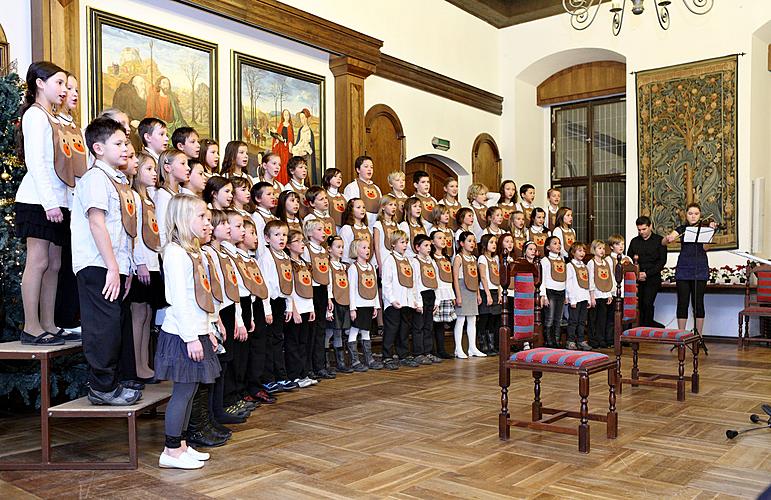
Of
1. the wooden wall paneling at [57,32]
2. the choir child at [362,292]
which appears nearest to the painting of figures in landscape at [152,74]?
the wooden wall paneling at [57,32]

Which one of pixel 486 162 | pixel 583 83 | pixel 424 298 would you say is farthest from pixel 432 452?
pixel 583 83

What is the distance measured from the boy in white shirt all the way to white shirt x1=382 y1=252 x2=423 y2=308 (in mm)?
3477

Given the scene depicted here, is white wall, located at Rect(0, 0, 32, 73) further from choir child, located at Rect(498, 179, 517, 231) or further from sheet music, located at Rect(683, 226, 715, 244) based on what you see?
sheet music, located at Rect(683, 226, 715, 244)

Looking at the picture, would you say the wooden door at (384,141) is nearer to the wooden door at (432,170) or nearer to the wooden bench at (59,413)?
the wooden door at (432,170)

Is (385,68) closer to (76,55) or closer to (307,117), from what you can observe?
(307,117)

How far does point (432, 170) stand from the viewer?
10586 mm

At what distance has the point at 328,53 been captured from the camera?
8.32m

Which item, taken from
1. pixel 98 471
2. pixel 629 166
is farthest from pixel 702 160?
Answer: pixel 98 471

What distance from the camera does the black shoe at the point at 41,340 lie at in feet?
12.5

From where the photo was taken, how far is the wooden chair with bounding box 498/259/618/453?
12.6 feet

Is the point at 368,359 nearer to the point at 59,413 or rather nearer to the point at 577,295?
the point at 577,295

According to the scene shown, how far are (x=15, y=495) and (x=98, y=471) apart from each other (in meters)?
0.42

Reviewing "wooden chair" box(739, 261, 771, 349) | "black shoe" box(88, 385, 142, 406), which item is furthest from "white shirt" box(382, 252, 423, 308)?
"wooden chair" box(739, 261, 771, 349)

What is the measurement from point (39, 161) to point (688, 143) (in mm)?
8695
